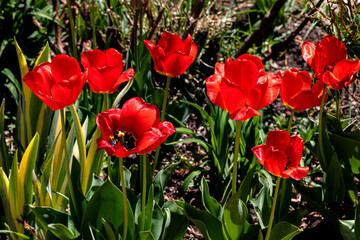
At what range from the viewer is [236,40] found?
2984mm

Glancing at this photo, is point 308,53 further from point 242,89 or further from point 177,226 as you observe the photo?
point 177,226

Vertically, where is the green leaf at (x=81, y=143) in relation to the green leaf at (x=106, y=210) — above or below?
above

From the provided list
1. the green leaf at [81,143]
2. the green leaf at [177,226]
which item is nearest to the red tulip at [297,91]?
the green leaf at [177,226]

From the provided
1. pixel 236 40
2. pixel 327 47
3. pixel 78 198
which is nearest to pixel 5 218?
pixel 78 198

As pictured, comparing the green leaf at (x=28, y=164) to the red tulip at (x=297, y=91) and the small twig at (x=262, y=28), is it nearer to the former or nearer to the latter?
the red tulip at (x=297, y=91)

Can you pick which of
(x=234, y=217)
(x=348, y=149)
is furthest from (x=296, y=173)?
(x=348, y=149)

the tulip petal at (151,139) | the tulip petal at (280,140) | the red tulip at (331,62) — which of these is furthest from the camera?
the red tulip at (331,62)

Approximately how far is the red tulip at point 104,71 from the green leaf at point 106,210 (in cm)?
27

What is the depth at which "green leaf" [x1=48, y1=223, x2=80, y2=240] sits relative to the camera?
128cm

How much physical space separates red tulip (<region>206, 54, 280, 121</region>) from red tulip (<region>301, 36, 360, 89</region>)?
271 mm

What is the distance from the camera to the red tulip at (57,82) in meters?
1.10

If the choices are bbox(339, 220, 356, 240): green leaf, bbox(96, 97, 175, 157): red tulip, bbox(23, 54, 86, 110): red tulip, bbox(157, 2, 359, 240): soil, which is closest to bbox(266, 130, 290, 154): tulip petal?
bbox(96, 97, 175, 157): red tulip

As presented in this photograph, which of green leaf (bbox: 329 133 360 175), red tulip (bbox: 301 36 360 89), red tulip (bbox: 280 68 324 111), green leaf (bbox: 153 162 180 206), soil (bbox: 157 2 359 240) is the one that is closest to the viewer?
red tulip (bbox: 280 68 324 111)

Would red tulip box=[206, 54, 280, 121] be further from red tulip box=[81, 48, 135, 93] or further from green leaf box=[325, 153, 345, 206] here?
green leaf box=[325, 153, 345, 206]
